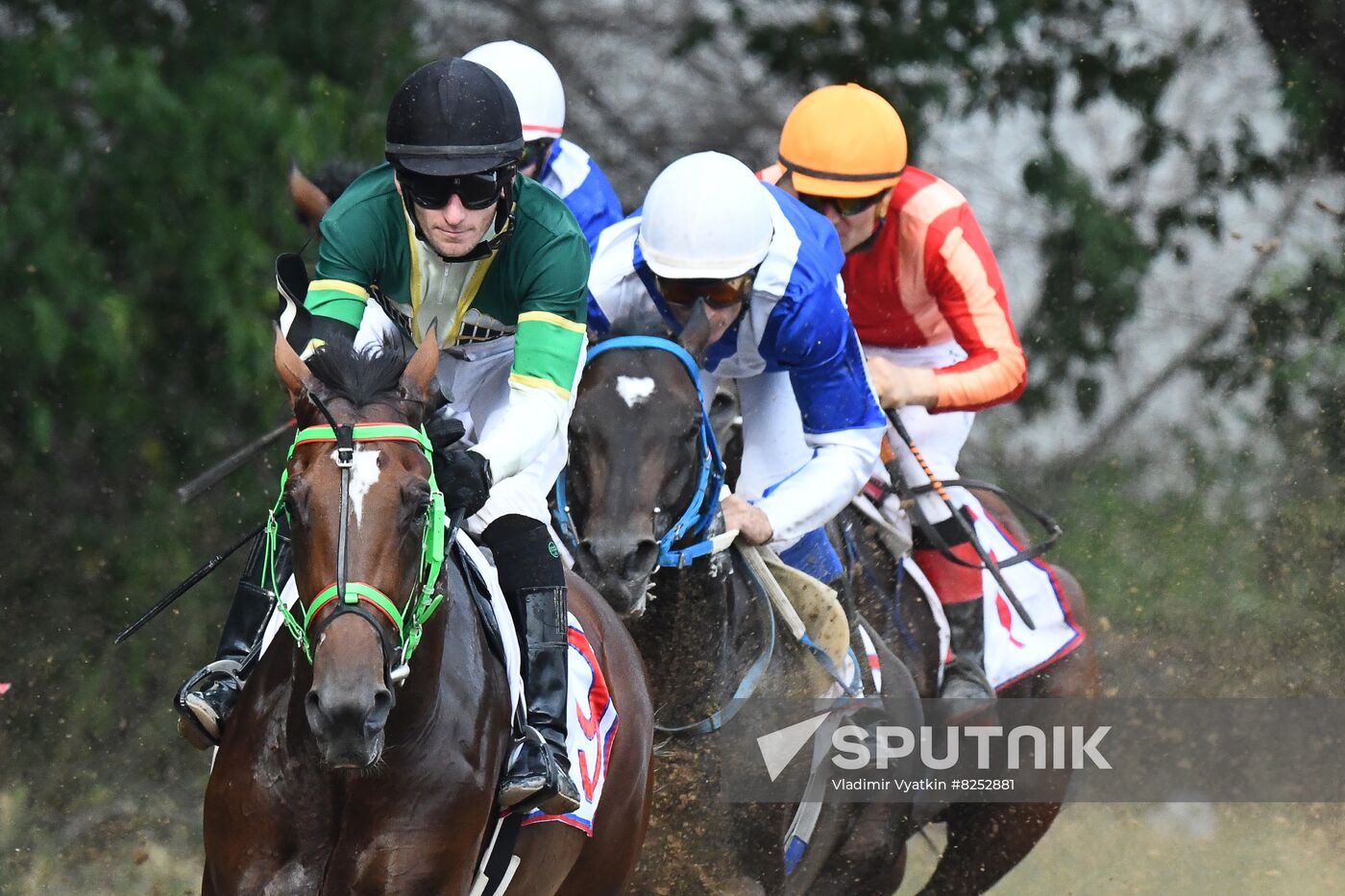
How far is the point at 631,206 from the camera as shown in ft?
32.7

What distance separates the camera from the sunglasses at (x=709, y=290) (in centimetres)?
484

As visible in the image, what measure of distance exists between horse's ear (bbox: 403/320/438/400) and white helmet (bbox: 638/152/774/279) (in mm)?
1516

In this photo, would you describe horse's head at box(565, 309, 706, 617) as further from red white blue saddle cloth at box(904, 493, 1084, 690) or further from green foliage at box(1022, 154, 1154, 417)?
green foliage at box(1022, 154, 1154, 417)

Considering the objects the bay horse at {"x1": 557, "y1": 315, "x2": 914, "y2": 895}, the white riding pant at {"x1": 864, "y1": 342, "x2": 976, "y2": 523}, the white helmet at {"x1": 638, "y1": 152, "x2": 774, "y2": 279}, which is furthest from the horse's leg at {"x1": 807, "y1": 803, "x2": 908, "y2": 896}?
the white helmet at {"x1": 638, "y1": 152, "x2": 774, "y2": 279}

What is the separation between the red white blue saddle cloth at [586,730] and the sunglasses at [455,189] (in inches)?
34.8

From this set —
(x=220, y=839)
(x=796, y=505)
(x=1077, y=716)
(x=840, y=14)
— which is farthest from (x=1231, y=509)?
(x=220, y=839)

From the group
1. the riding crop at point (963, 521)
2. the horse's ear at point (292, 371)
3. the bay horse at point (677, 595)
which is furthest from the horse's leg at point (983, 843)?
the horse's ear at point (292, 371)

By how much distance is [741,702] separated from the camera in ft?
15.8

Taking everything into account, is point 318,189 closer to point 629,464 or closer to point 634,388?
point 634,388

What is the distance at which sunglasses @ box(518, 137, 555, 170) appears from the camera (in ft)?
20.3

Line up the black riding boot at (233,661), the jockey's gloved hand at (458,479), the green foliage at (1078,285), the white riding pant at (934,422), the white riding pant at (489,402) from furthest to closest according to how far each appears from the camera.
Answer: the green foliage at (1078,285) → the white riding pant at (934,422) → the white riding pant at (489,402) → the black riding boot at (233,661) → the jockey's gloved hand at (458,479)

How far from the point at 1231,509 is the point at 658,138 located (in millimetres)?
3531

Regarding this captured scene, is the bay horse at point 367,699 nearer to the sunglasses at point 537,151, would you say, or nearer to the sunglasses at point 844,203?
the sunglasses at point 844,203

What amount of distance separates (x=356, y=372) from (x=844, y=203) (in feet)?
9.41
